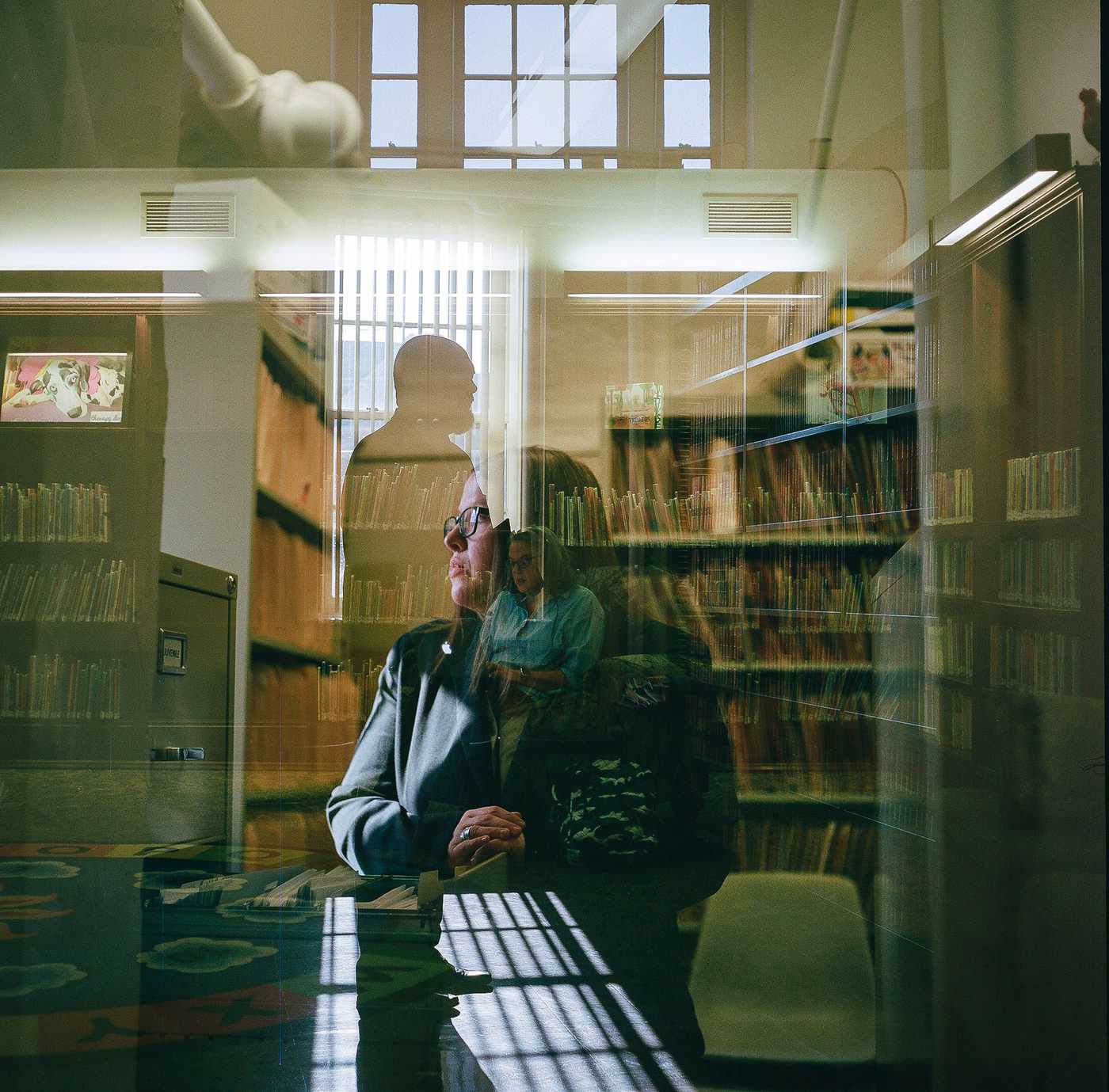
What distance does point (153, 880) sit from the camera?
2.07m

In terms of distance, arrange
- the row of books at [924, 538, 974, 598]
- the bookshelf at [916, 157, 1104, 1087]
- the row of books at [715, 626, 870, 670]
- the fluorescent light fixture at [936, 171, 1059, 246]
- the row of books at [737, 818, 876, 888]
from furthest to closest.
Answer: the row of books at [715, 626, 870, 670] → the row of books at [737, 818, 876, 888] → the row of books at [924, 538, 974, 598] → the fluorescent light fixture at [936, 171, 1059, 246] → the bookshelf at [916, 157, 1104, 1087]

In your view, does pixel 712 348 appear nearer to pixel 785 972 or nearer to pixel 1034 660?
pixel 1034 660

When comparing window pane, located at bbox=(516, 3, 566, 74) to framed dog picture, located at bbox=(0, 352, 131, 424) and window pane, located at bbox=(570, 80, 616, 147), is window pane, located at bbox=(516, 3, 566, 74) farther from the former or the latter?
framed dog picture, located at bbox=(0, 352, 131, 424)

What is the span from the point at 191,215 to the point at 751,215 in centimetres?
128

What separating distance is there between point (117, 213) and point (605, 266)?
1.07 m

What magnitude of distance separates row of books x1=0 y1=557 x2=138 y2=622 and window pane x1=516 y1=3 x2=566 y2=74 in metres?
1.34

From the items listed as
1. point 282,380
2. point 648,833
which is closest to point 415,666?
point 648,833

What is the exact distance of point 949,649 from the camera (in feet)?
6.68

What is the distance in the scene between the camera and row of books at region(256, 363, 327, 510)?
1938 mm

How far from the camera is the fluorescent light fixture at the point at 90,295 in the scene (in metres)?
2.09

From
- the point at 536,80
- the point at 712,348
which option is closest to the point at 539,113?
the point at 536,80

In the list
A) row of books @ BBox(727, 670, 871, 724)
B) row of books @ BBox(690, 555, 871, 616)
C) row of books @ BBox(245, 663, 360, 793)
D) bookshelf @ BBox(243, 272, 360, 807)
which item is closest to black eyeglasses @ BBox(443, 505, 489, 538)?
bookshelf @ BBox(243, 272, 360, 807)

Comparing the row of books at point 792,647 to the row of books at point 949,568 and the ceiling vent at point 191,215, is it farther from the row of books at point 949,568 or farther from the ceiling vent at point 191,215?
the ceiling vent at point 191,215

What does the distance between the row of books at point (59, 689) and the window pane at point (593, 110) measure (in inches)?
59.7
